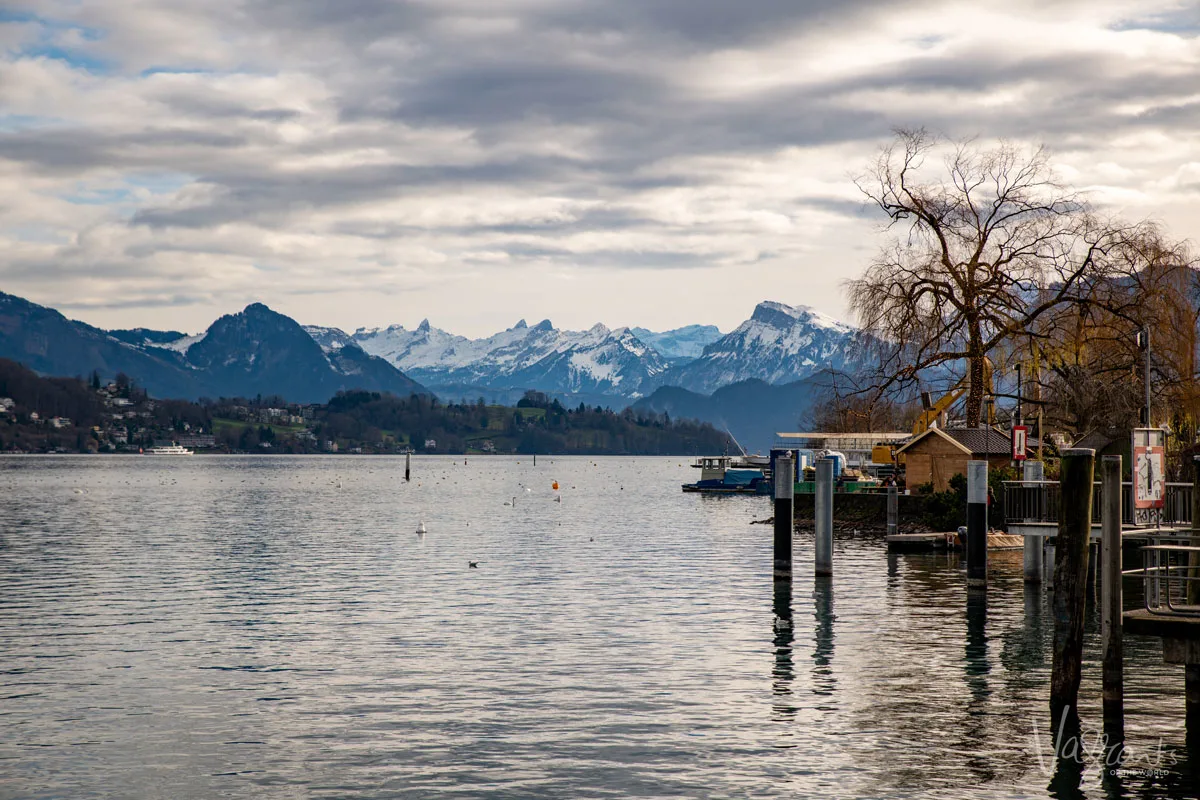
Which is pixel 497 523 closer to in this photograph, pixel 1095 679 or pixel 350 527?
pixel 350 527

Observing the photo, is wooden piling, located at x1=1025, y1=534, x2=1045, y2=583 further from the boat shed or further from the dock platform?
the boat shed

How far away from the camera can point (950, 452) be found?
218 feet

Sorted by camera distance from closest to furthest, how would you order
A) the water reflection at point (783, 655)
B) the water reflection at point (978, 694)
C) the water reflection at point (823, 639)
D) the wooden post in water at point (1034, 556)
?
the water reflection at point (978, 694)
the water reflection at point (783, 655)
the water reflection at point (823, 639)
the wooden post in water at point (1034, 556)

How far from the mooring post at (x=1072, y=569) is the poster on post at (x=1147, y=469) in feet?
15.0

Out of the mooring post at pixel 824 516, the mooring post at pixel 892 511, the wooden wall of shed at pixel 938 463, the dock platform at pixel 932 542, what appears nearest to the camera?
the mooring post at pixel 824 516

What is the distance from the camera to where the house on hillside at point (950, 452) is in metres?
65.9

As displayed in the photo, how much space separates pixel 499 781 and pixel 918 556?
39653mm

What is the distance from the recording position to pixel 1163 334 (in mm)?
58375

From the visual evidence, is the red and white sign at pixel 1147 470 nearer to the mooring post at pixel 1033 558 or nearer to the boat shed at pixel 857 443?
the mooring post at pixel 1033 558

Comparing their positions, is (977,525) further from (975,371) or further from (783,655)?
(975,371)

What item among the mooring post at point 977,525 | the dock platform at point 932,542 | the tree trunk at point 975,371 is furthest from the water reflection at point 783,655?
the tree trunk at point 975,371

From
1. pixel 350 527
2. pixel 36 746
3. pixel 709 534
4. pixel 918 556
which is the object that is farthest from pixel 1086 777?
pixel 350 527

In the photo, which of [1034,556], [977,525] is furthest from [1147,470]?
[1034,556]

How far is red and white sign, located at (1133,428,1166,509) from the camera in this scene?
25234 millimetres
